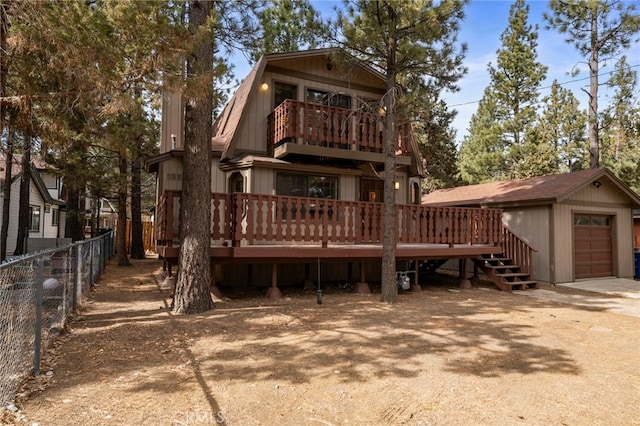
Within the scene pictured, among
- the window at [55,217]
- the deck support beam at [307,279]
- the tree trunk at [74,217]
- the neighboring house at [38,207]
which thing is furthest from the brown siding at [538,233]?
the window at [55,217]

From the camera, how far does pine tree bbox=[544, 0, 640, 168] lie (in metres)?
16.2

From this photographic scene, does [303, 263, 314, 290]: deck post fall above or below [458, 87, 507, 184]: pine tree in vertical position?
below

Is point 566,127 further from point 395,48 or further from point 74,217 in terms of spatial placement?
point 74,217

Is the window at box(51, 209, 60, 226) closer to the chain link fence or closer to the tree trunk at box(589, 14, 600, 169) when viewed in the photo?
the chain link fence

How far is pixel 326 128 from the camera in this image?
10.4 meters

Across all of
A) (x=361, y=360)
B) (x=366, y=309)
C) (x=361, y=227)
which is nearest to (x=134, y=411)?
(x=361, y=360)

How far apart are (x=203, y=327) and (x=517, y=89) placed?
26383mm

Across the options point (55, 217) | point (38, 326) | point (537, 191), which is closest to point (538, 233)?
point (537, 191)

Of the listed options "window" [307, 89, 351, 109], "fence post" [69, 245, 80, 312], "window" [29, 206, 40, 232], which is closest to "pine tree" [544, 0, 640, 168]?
"window" [307, 89, 351, 109]

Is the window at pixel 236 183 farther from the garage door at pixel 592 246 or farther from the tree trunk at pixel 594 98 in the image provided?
the tree trunk at pixel 594 98

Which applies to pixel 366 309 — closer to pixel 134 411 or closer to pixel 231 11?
pixel 134 411

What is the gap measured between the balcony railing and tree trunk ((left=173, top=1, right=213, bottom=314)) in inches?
114

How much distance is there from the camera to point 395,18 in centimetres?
800

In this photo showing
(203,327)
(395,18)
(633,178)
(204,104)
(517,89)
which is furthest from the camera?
(517,89)
